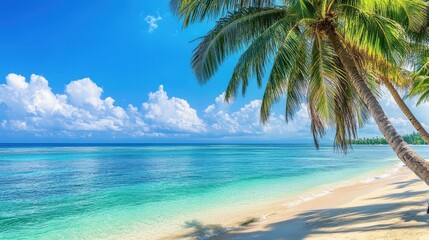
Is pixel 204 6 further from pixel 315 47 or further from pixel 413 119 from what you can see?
pixel 413 119

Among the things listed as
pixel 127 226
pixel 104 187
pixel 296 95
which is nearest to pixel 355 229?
pixel 296 95

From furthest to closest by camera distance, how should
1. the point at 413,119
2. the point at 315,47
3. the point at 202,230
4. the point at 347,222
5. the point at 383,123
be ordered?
the point at 202,230 < the point at 413,119 < the point at 347,222 < the point at 315,47 < the point at 383,123

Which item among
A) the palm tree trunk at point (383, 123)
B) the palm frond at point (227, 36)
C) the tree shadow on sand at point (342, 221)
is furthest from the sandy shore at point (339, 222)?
the palm frond at point (227, 36)

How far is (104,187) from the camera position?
17.9 meters

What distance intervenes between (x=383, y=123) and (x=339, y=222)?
3.56 meters

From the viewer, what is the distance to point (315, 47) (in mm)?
6621

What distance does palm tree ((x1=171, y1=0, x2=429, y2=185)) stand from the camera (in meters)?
5.17

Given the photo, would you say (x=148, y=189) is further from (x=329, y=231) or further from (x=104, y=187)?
(x=329, y=231)

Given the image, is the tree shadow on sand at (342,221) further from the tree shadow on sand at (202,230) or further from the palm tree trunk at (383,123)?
the palm tree trunk at (383,123)

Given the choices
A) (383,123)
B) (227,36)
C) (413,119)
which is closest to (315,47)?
(227,36)

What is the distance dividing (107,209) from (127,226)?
9.67ft

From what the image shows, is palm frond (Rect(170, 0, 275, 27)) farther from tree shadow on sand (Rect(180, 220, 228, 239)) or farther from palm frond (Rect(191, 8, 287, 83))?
tree shadow on sand (Rect(180, 220, 228, 239))

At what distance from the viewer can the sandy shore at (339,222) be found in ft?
20.3

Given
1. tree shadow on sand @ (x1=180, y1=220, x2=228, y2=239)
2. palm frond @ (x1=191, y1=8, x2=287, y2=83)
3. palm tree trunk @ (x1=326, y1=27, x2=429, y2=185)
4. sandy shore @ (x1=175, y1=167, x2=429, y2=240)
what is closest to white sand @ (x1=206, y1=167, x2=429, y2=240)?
sandy shore @ (x1=175, y1=167, x2=429, y2=240)
